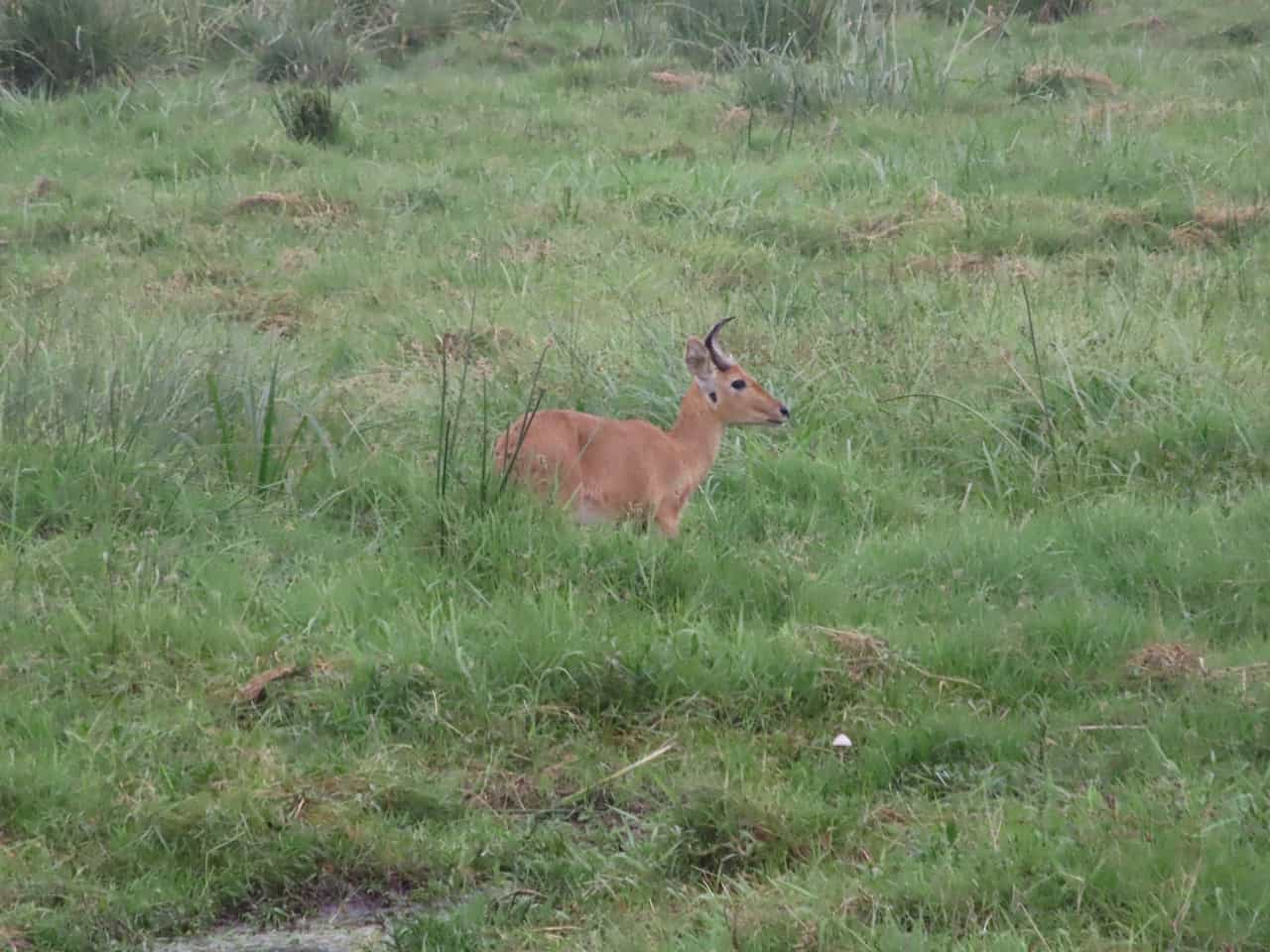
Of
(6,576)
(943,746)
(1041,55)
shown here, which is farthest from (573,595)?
(1041,55)

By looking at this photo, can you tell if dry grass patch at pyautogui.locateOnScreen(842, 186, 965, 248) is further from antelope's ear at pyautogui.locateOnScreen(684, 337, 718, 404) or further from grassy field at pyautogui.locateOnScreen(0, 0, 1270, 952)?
antelope's ear at pyautogui.locateOnScreen(684, 337, 718, 404)

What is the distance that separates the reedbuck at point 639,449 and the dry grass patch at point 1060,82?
7025 millimetres

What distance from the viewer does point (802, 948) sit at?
407 cm

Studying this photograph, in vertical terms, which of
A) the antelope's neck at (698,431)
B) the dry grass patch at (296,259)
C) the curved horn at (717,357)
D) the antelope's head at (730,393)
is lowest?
the dry grass patch at (296,259)

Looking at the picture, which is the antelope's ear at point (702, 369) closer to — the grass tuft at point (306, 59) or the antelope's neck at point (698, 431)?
the antelope's neck at point (698, 431)

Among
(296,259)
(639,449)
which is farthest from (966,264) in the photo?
(639,449)

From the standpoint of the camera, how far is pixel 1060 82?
13133mm

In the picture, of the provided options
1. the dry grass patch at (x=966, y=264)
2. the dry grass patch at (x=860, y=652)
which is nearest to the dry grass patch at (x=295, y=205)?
the dry grass patch at (x=966, y=264)

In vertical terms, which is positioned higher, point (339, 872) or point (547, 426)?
point (547, 426)

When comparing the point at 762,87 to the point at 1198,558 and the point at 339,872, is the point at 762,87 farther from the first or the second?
the point at 339,872

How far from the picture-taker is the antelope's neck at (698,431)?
22.1 feet

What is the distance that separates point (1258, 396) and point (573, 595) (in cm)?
310

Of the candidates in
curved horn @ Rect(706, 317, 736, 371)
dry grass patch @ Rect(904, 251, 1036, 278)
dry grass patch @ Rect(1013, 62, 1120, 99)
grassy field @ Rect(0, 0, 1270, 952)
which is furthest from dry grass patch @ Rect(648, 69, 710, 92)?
curved horn @ Rect(706, 317, 736, 371)

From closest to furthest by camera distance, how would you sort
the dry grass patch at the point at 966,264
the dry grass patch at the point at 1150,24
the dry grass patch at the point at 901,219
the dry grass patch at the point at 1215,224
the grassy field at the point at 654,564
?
the grassy field at the point at 654,564 < the dry grass patch at the point at 966,264 < the dry grass patch at the point at 1215,224 < the dry grass patch at the point at 901,219 < the dry grass patch at the point at 1150,24
